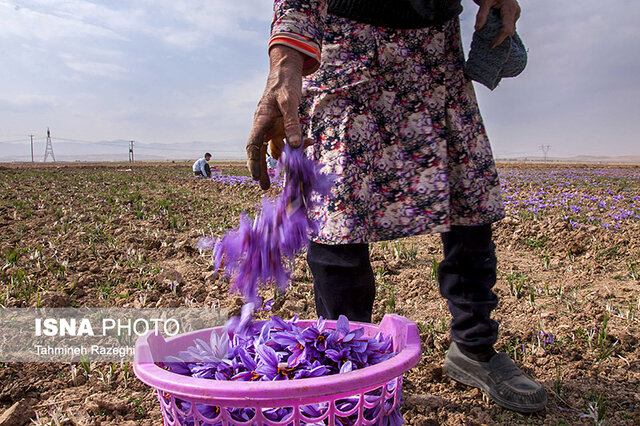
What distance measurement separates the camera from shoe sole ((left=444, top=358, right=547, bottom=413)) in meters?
1.67

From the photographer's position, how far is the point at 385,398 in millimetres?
1093

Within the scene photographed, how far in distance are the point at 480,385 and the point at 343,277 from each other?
820 millimetres

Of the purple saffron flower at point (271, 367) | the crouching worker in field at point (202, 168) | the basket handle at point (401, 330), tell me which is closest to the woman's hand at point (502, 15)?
the basket handle at point (401, 330)

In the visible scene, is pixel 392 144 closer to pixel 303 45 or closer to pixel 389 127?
pixel 389 127

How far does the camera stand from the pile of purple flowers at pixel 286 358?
108 cm

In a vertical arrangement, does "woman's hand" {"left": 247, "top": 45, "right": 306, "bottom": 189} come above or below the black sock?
above

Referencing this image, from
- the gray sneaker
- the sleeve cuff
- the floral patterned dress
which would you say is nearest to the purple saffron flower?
the floral patterned dress

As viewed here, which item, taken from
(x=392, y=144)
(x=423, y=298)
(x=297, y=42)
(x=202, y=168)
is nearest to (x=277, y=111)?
(x=297, y=42)

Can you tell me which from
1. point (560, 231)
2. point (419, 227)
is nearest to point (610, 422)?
point (419, 227)

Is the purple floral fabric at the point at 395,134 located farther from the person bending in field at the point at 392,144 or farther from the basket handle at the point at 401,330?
the basket handle at the point at 401,330

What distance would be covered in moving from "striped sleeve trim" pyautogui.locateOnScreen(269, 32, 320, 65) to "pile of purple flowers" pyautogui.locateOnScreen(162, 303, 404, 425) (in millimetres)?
819

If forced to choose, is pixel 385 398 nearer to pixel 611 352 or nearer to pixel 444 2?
pixel 444 2

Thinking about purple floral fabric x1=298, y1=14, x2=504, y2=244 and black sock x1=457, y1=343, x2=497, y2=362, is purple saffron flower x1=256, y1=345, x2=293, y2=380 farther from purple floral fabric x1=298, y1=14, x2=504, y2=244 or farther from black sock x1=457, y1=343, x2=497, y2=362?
black sock x1=457, y1=343, x2=497, y2=362

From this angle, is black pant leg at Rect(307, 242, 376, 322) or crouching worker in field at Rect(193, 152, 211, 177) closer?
black pant leg at Rect(307, 242, 376, 322)
